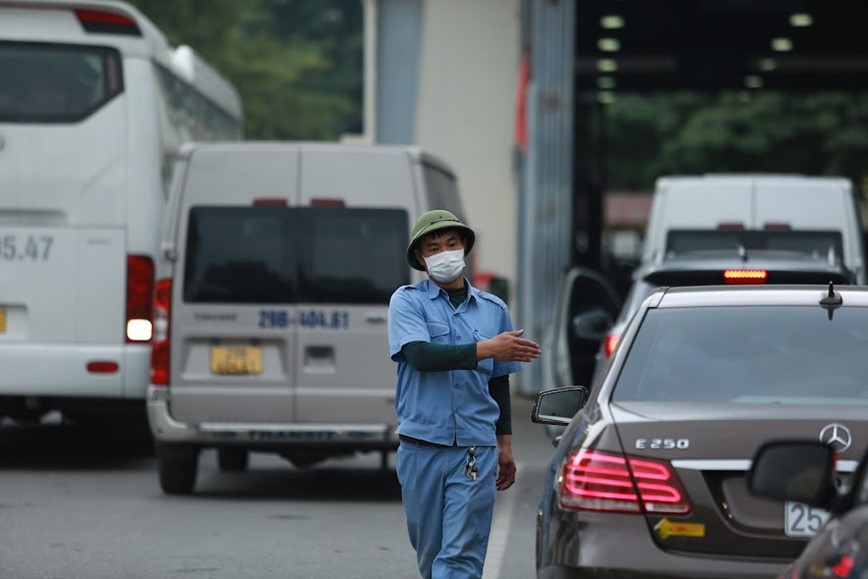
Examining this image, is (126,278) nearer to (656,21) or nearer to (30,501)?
(30,501)

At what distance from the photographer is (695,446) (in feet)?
19.5

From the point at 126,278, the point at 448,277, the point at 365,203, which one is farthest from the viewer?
the point at 126,278

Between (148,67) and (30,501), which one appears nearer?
(30,501)

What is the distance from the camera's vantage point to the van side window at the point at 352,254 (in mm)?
13180

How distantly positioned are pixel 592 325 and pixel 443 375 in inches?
250

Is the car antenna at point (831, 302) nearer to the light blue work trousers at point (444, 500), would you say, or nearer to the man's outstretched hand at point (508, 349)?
the man's outstretched hand at point (508, 349)

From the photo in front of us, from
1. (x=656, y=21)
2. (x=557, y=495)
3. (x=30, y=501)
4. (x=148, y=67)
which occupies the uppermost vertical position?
(x=656, y=21)

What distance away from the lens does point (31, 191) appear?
581 inches

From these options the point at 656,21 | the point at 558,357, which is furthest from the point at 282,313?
the point at 656,21

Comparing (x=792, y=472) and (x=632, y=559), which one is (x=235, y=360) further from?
(x=792, y=472)

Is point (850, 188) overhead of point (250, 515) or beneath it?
overhead

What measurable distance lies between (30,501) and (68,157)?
2976 millimetres

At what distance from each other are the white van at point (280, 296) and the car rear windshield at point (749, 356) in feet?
20.5

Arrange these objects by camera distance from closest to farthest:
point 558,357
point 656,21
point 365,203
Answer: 1. point 365,203
2. point 558,357
3. point 656,21
